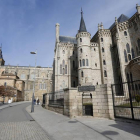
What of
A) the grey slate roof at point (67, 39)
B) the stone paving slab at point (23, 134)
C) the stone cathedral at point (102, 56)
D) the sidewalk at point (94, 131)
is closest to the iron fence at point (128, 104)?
the sidewalk at point (94, 131)

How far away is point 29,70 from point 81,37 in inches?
1636

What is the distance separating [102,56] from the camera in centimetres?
3212

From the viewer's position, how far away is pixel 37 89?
193 ft

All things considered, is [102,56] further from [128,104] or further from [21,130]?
[21,130]

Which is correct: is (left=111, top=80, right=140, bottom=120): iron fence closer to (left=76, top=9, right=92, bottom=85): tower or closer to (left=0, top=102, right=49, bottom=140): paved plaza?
(left=0, top=102, right=49, bottom=140): paved plaza

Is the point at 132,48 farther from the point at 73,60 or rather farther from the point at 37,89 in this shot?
the point at 37,89

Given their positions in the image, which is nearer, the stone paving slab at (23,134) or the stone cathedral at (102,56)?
the stone paving slab at (23,134)

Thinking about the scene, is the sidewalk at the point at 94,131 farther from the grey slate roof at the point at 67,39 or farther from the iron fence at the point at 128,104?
the grey slate roof at the point at 67,39

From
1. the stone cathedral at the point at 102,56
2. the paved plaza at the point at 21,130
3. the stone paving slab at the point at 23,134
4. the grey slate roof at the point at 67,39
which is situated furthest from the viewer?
the grey slate roof at the point at 67,39

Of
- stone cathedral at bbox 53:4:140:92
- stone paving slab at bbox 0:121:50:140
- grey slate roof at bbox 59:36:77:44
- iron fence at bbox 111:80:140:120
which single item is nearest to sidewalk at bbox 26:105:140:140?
stone paving slab at bbox 0:121:50:140

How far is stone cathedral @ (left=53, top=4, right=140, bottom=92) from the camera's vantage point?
89.6ft

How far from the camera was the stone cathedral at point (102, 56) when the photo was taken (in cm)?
2731

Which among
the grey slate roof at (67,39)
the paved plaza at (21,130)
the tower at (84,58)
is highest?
the grey slate roof at (67,39)

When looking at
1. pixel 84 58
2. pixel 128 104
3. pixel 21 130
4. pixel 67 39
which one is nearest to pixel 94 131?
pixel 21 130
